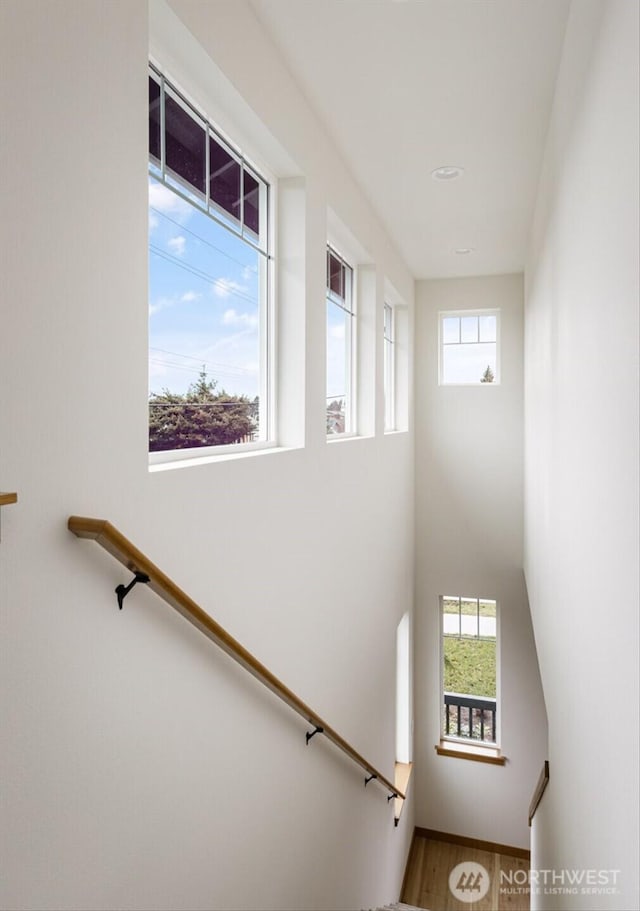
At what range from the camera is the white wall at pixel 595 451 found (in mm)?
1257

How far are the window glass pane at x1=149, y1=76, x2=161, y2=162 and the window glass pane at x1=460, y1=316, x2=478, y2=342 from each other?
4.93 metres

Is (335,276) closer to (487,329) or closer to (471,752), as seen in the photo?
(487,329)

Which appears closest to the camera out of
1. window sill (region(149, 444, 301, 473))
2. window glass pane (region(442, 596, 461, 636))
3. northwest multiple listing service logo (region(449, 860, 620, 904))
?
window sill (region(149, 444, 301, 473))

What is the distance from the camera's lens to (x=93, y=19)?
127 cm

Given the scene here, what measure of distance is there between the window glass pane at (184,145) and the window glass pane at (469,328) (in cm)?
467

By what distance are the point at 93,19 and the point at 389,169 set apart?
2.44 meters

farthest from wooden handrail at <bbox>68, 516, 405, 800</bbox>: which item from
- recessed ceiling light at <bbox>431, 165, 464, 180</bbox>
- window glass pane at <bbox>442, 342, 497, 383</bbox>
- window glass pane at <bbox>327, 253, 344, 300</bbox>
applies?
window glass pane at <bbox>442, 342, 497, 383</bbox>

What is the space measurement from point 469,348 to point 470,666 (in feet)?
11.0

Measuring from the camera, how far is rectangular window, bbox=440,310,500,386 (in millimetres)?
6203

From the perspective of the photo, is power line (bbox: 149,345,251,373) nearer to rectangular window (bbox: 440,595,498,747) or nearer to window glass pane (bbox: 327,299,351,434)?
window glass pane (bbox: 327,299,351,434)

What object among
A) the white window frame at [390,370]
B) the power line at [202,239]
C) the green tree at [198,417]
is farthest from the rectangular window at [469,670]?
the power line at [202,239]

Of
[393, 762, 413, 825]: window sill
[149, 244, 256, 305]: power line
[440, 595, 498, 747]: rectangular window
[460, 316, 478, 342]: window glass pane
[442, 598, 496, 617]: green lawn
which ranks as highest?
[460, 316, 478, 342]: window glass pane

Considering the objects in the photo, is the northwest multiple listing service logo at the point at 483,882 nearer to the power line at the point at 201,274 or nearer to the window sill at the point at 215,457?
the window sill at the point at 215,457

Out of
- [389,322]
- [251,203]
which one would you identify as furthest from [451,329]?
[251,203]
